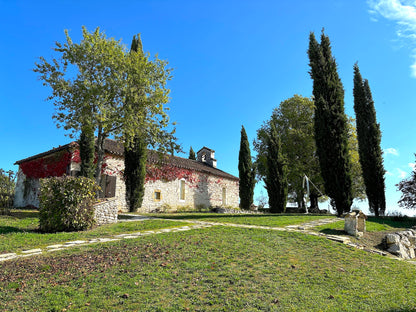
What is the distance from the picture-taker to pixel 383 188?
67.7 feet

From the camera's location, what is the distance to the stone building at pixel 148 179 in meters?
17.6

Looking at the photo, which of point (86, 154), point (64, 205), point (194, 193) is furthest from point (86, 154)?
point (194, 193)

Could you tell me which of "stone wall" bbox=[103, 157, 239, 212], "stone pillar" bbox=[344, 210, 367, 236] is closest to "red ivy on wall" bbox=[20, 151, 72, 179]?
"stone wall" bbox=[103, 157, 239, 212]

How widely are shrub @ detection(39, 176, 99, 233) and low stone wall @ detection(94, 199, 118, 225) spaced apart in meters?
0.84

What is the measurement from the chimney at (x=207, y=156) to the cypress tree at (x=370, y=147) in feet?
48.3

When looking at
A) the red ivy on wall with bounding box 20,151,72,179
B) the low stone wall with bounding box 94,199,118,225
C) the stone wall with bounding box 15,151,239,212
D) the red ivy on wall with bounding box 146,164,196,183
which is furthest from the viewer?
the red ivy on wall with bounding box 146,164,196,183

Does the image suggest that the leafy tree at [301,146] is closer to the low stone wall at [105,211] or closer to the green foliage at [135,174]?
the green foliage at [135,174]

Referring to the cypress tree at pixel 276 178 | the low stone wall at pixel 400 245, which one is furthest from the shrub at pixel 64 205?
the cypress tree at pixel 276 178

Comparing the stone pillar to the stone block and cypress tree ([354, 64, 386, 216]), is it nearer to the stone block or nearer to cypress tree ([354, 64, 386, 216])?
the stone block

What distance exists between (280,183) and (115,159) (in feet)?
45.3

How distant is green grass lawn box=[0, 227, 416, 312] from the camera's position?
4043 mm

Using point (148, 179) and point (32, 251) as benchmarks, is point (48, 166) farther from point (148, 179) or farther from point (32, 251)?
point (32, 251)

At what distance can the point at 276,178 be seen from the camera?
22.9 m

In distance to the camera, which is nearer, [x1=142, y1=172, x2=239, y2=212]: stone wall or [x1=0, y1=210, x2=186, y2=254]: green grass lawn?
[x1=0, y1=210, x2=186, y2=254]: green grass lawn
